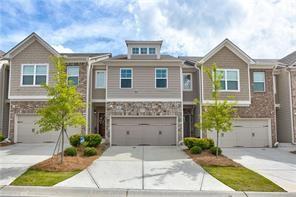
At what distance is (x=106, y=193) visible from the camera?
8.78 meters

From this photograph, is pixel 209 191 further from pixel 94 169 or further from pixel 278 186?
pixel 94 169

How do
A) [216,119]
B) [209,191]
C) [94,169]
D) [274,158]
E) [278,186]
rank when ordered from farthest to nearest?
[274,158]
[216,119]
[94,169]
[278,186]
[209,191]

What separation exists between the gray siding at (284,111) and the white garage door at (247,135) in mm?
2007

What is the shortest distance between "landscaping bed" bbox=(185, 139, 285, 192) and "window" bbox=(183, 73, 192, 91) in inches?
287

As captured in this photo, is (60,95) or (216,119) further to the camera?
(216,119)

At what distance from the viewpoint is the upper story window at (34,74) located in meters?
19.9

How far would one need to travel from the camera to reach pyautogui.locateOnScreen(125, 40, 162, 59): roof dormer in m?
22.0

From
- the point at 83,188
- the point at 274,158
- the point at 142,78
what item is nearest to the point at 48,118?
the point at 83,188

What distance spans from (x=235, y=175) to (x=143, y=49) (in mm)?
14080

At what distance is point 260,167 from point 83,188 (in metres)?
8.63

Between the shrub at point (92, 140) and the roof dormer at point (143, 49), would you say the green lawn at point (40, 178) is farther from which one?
the roof dormer at point (143, 49)

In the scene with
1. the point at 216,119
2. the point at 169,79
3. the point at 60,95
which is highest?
the point at 169,79

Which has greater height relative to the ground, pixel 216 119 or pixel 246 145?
pixel 216 119

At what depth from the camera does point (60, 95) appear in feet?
40.0
